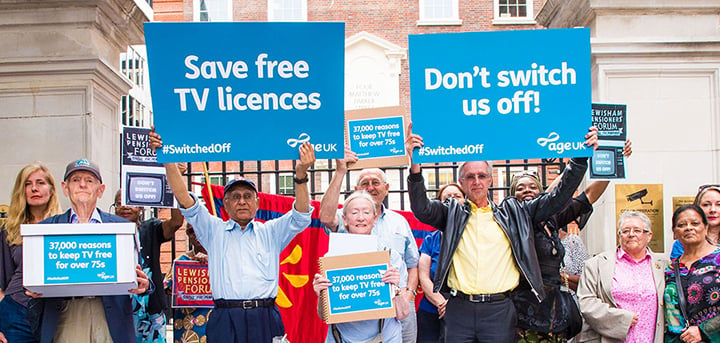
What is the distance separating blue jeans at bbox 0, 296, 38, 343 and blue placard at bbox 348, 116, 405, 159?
2.82 meters

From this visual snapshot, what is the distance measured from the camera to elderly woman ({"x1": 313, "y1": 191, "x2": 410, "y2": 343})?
482 centimetres

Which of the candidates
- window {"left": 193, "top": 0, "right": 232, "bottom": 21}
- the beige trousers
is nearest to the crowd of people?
the beige trousers

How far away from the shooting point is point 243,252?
16.3ft

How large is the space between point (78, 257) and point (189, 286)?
1640 millimetres

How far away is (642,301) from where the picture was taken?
5.37m

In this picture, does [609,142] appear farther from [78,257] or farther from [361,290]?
[78,257]

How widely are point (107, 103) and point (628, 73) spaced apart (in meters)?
4.97

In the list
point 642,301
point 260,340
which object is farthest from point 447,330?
point 642,301

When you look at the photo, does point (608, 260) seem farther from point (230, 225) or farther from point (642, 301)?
point (230, 225)

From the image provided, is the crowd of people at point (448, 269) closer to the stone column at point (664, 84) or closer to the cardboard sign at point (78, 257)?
the cardboard sign at point (78, 257)

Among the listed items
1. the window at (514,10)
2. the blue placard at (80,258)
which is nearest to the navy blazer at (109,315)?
the blue placard at (80,258)

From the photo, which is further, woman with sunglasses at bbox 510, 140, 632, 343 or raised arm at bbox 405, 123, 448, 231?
woman with sunglasses at bbox 510, 140, 632, 343

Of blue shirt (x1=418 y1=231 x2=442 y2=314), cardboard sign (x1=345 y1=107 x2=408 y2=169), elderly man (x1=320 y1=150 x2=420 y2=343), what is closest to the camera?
elderly man (x1=320 y1=150 x2=420 y2=343)

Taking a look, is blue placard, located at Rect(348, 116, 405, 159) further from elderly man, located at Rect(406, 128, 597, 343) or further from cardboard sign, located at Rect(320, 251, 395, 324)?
cardboard sign, located at Rect(320, 251, 395, 324)
